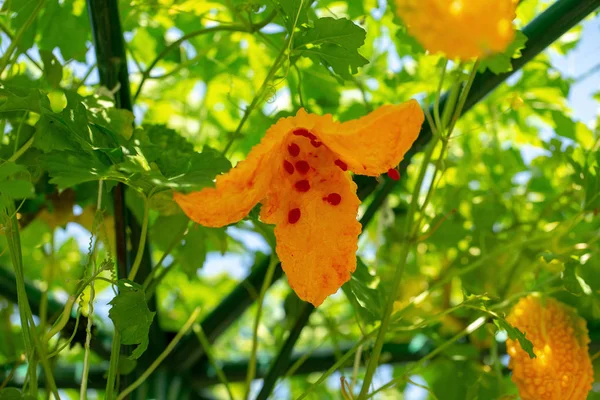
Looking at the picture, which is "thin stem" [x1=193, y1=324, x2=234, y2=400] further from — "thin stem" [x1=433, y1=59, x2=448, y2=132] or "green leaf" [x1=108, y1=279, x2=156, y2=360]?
"thin stem" [x1=433, y1=59, x2=448, y2=132]

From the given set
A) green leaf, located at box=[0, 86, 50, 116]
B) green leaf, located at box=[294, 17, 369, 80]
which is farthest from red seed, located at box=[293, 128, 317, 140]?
green leaf, located at box=[0, 86, 50, 116]

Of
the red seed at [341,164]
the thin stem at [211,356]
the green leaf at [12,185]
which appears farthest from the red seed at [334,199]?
the thin stem at [211,356]

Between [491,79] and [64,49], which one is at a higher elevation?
[64,49]

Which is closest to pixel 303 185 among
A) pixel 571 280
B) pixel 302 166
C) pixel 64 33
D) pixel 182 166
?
pixel 302 166

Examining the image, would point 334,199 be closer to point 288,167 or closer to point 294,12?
point 288,167

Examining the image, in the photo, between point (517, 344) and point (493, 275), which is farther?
point (493, 275)

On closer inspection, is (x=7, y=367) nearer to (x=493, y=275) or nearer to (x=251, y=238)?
(x=251, y=238)

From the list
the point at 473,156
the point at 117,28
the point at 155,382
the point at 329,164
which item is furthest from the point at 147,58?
the point at 329,164
